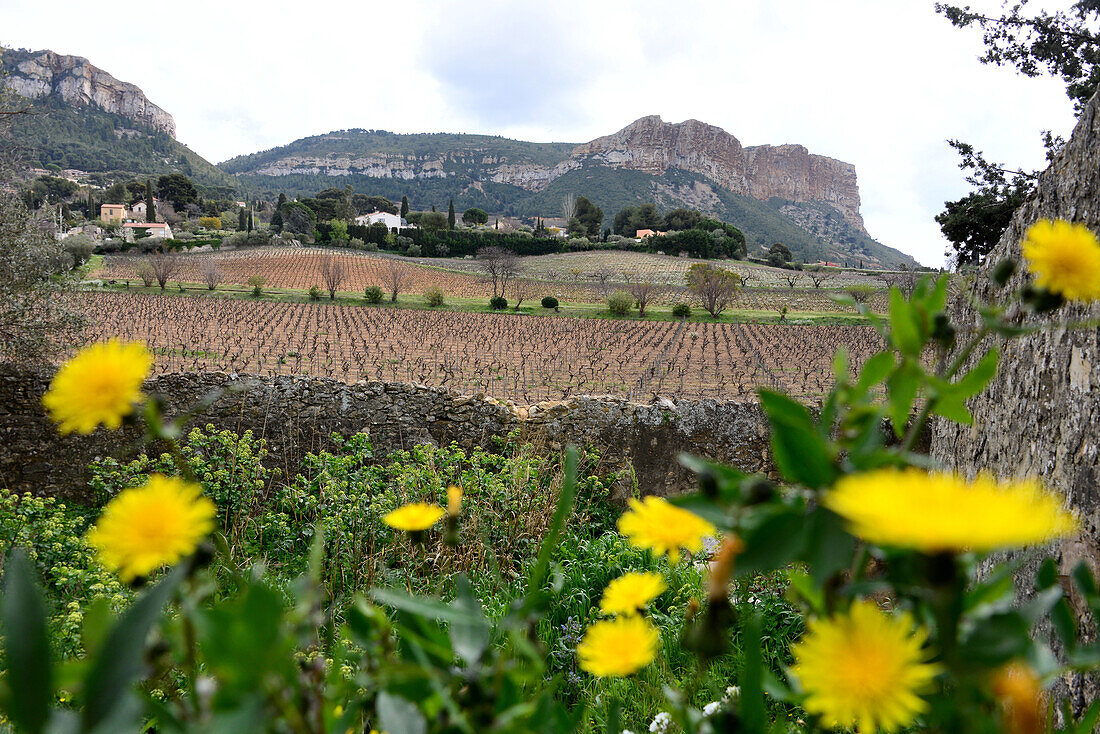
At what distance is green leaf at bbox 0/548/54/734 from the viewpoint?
303mm

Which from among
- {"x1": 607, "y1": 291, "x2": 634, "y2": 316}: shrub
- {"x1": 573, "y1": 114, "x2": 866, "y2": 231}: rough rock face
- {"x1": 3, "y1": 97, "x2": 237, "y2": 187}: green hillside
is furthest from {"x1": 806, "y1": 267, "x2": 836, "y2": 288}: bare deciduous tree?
{"x1": 3, "y1": 97, "x2": 237, "y2": 187}: green hillside

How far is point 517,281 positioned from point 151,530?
3725 cm

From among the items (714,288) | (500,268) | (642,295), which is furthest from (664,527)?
(500,268)

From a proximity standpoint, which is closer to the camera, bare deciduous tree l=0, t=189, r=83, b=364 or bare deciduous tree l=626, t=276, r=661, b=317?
bare deciduous tree l=0, t=189, r=83, b=364

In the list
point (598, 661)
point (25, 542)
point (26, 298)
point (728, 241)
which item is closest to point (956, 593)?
point (598, 661)

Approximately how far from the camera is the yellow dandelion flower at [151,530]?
36 centimetres

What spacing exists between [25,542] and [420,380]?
8.02 metres

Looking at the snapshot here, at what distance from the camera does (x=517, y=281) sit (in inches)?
1464

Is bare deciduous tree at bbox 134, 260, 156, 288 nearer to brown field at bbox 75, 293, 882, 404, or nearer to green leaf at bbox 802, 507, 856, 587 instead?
brown field at bbox 75, 293, 882, 404

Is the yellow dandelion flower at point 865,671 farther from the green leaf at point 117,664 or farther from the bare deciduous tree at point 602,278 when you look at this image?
the bare deciduous tree at point 602,278

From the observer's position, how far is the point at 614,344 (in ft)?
60.4

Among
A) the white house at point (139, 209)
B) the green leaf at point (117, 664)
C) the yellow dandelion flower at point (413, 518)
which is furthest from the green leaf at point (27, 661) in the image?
the white house at point (139, 209)

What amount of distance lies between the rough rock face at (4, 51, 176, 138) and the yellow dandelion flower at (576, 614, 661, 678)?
5399 inches

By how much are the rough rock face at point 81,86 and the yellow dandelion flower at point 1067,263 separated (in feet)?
450
